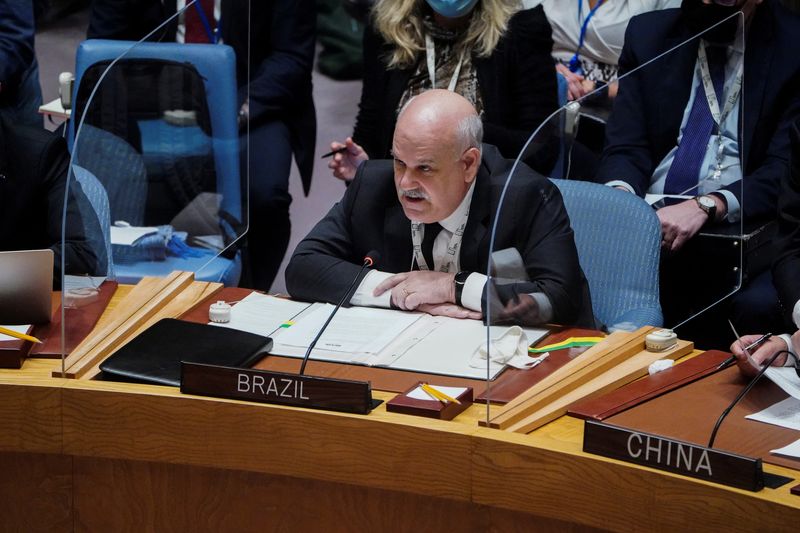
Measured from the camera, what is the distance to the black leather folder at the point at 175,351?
7.45ft

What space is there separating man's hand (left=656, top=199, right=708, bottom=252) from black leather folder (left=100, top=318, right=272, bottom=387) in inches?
39.4

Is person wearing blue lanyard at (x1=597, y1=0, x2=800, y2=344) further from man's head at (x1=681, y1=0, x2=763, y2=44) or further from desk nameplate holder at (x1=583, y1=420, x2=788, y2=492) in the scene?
desk nameplate holder at (x1=583, y1=420, x2=788, y2=492)

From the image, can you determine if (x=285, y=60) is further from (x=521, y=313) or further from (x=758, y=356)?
(x=758, y=356)

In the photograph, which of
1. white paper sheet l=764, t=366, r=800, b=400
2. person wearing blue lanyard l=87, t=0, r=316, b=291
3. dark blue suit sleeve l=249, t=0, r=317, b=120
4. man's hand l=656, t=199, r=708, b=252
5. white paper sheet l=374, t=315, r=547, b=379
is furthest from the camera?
dark blue suit sleeve l=249, t=0, r=317, b=120

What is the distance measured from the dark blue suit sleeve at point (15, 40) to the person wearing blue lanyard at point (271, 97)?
21 cm

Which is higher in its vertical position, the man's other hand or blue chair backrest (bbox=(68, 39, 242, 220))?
blue chair backrest (bbox=(68, 39, 242, 220))

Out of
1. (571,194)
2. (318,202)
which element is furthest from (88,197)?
(318,202)

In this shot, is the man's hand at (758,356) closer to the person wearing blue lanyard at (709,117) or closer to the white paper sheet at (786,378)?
the white paper sheet at (786,378)

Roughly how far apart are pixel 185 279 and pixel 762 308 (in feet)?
4.84

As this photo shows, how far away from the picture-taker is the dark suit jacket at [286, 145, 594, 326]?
2299mm

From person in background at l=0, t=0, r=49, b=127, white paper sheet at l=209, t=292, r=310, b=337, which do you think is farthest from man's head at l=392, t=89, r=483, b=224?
person in background at l=0, t=0, r=49, b=127

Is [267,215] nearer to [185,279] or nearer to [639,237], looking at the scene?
[185,279]

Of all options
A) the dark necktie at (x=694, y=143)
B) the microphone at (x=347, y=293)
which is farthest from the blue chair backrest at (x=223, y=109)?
the dark necktie at (x=694, y=143)

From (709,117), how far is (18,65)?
89.1 inches
